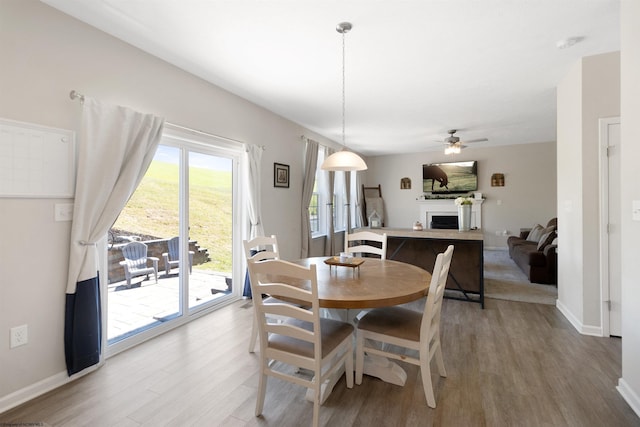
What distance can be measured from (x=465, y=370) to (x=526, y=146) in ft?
22.4

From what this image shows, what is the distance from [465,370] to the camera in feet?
7.13

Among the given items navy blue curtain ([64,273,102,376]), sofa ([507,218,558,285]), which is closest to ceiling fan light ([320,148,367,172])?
navy blue curtain ([64,273,102,376])

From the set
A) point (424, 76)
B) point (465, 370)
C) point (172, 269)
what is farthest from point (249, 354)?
point (424, 76)

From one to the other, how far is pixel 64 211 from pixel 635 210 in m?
3.72

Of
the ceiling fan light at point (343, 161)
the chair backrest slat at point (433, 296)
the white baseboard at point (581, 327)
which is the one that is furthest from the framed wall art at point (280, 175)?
the white baseboard at point (581, 327)

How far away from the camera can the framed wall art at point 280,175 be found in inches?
169

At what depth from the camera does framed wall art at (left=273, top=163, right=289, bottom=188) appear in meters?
4.30

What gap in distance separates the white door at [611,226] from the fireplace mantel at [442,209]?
479cm

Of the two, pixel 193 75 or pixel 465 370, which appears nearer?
pixel 465 370

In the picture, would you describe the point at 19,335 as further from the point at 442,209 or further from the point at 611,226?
the point at 442,209

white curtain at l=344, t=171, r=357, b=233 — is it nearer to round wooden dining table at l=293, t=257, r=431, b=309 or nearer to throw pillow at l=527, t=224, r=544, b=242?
throw pillow at l=527, t=224, r=544, b=242

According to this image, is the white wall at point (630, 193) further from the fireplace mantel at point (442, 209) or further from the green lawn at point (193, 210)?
the fireplace mantel at point (442, 209)

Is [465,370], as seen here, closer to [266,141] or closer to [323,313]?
[323,313]

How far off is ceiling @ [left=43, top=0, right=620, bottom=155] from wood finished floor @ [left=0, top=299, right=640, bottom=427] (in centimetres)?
262
